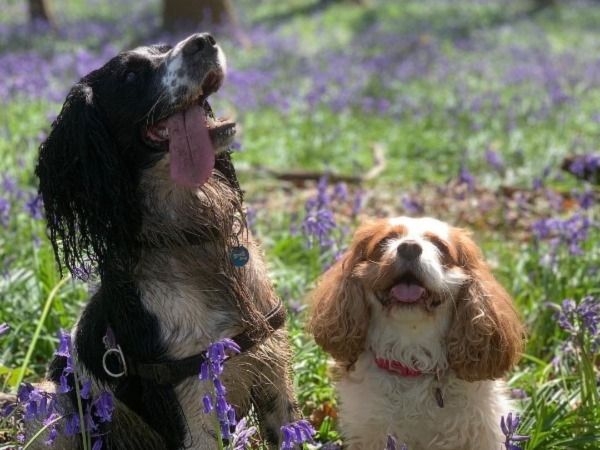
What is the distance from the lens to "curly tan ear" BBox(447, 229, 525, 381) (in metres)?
3.45

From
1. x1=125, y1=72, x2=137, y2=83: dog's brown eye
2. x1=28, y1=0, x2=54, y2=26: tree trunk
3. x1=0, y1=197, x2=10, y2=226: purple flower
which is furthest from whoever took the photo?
x1=28, y1=0, x2=54, y2=26: tree trunk

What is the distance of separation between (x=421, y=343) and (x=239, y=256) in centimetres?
87

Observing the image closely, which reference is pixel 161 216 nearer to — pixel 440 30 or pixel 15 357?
pixel 15 357

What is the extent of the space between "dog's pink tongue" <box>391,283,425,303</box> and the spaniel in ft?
0.04

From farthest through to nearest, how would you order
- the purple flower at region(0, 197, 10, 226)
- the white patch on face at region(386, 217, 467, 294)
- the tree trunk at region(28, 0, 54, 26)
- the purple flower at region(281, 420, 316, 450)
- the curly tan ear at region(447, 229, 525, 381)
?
1. the tree trunk at region(28, 0, 54, 26)
2. the purple flower at region(0, 197, 10, 226)
3. the curly tan ear at region(447, 229, 525, 381)
4. the white patch on face at region(386, 217, 467, 294)
5. the purple flower at region(281, 420, 316, 450)

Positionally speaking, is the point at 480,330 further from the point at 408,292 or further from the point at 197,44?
the point at 197,44

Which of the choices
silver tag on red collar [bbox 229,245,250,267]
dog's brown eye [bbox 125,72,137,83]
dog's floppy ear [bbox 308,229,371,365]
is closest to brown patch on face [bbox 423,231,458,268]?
dog's floppy ear [bbox 308,229,371,365]

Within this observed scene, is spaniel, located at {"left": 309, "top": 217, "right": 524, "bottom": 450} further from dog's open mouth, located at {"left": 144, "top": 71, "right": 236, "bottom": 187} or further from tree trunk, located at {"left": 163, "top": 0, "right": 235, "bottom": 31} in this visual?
tree trunk, located at {"left": 163, "top": 0, "right": 235, "bottom": 31}

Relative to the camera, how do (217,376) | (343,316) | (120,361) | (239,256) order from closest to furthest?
1. (217,376)
2. (120,361)
3. (239,256)
4. (343,316)

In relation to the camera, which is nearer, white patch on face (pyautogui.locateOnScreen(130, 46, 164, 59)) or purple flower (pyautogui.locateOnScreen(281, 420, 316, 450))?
purple flower (pyautogui.locateOnScreen(281, 420, 316, 450))

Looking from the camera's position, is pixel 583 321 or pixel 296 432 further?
pixel 583 321

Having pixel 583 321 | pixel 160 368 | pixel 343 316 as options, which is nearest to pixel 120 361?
pixel 160 368

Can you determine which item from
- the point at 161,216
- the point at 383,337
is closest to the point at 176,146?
the point at 161,216

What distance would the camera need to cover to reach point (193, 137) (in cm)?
312
